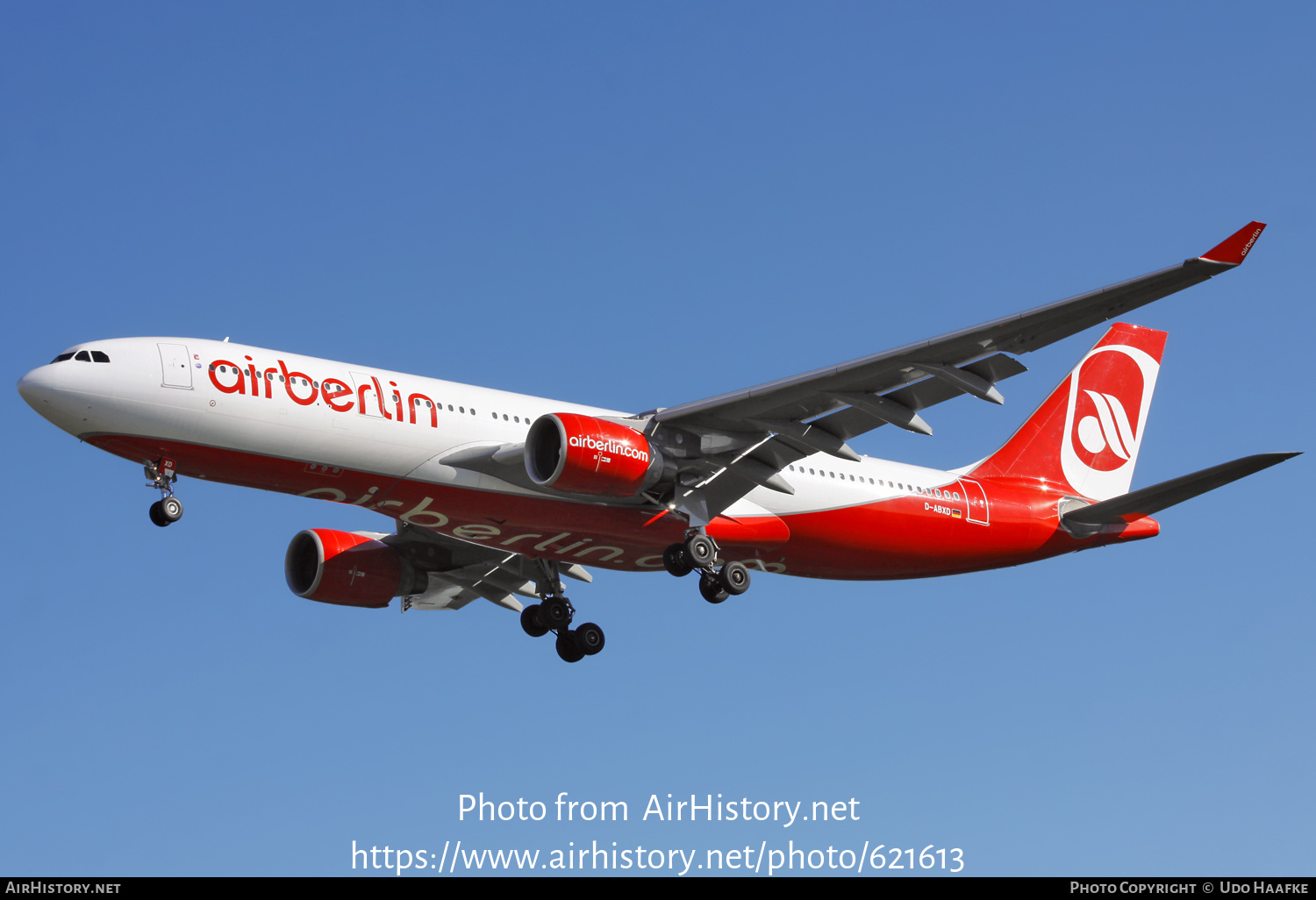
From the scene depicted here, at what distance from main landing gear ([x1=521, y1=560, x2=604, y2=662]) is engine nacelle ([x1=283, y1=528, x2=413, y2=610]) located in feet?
10.5

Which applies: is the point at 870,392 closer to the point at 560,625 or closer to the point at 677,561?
the point at 677,561

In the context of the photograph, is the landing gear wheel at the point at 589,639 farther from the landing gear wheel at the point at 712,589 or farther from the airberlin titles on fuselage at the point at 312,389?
the airberlin titles on fuselage at the point at 312,389

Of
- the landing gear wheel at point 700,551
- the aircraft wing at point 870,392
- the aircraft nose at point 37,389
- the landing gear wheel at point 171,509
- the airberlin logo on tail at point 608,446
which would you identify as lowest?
the landing gear wheel at point 171,509

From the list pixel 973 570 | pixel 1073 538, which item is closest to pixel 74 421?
pixel 973 570

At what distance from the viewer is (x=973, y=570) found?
1348 inches

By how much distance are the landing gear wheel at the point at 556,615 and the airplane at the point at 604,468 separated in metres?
0.05

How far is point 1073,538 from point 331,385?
61.4ft

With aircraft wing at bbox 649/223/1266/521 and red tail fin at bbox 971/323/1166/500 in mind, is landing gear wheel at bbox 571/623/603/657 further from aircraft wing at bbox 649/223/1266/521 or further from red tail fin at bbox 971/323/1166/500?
red tail fin at bbox 971/323/1166/500

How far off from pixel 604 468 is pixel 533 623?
23.8 ft

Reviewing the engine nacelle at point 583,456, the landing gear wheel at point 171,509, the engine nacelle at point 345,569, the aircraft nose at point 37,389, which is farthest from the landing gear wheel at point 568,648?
the aircraft nose at point 37,389

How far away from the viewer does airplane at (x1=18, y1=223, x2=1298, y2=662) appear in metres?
25.5

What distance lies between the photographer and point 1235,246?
2289 cm

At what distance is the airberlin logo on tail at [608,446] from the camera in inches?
1065

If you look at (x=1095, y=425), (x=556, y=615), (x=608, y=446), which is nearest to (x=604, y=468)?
(x=608, y=446)
